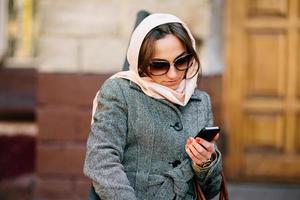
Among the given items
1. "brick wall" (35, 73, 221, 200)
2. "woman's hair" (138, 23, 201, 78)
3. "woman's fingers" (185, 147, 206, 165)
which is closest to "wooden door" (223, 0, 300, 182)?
"brick wall" (35, 73, 221, 200)

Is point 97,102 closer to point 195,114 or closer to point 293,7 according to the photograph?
point 195,114

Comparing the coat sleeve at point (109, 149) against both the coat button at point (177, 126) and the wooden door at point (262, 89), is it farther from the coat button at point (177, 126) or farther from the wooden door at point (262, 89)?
the wooden door at point (262, 89)

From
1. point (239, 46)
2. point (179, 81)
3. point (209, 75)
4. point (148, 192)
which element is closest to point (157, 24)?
point (179, 81)

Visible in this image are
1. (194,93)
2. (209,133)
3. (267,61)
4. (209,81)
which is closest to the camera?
(209,133)

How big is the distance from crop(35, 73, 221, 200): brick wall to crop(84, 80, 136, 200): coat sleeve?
3.13 meters

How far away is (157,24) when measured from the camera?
3.14m

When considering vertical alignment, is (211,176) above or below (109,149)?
below

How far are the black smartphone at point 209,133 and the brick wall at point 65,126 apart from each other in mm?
3243

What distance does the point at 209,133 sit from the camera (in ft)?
9.71

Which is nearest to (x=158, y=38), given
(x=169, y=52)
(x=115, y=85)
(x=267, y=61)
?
(x=169, y=52)

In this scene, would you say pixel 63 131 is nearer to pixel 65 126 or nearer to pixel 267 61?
pixel 65 126

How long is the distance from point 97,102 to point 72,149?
10.5 feet

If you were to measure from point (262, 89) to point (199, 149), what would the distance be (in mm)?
3786

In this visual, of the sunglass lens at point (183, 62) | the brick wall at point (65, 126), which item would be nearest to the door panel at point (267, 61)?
the brick wall at point (65, 126)
